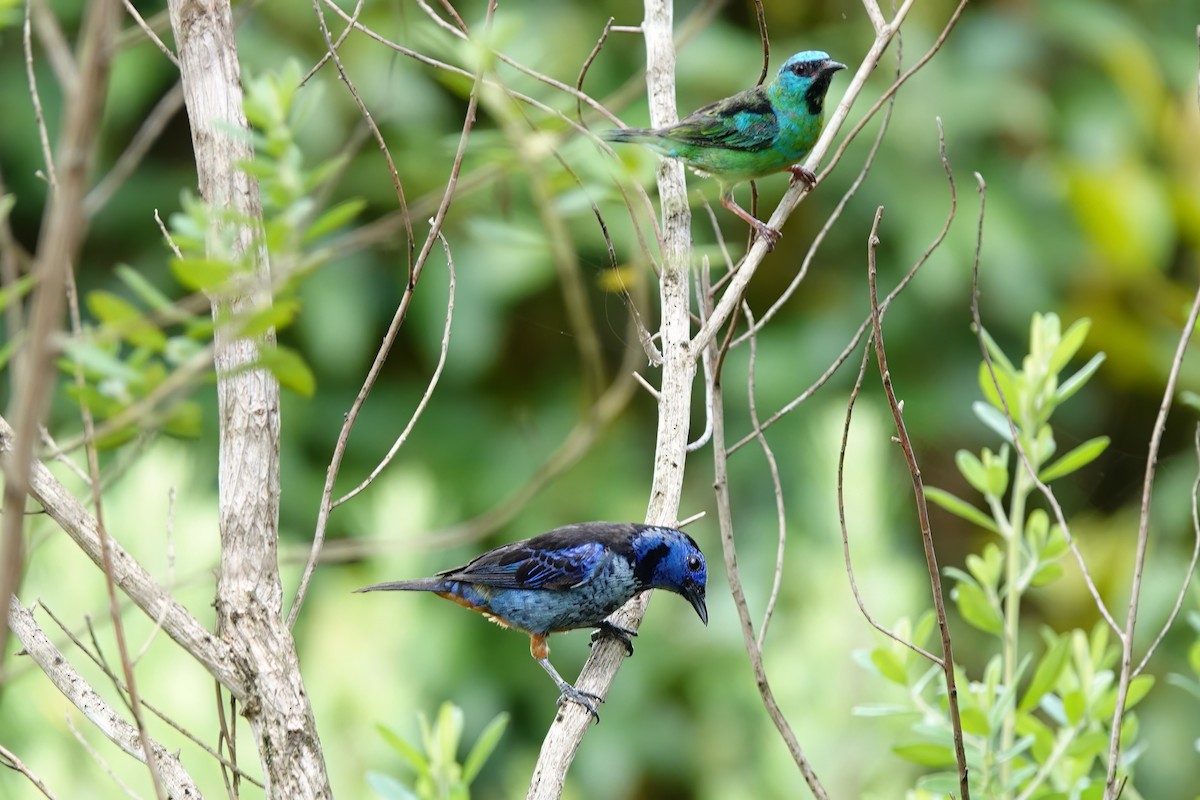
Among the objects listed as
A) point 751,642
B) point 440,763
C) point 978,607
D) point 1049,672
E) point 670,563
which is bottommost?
Result: point 1049,672

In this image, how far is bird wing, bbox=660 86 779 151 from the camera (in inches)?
115

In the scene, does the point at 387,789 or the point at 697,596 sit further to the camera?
the point at 697,596

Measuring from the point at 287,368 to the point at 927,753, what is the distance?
1462 mm

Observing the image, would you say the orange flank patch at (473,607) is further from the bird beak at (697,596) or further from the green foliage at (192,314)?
the green foliage at (192,314)

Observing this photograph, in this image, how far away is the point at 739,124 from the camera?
9.68ft

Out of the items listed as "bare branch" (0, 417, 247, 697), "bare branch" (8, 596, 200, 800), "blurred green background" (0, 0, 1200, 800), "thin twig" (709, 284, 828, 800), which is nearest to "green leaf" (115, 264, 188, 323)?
"bare branch" (0, 417, 247, 697)

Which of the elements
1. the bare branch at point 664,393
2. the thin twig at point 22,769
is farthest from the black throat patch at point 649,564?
the thin twig at point 22,769

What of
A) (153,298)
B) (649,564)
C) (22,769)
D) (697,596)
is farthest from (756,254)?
(22,769)

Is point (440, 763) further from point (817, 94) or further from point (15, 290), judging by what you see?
point (817, 94)

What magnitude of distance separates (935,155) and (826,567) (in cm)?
265

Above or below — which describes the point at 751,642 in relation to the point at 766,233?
below

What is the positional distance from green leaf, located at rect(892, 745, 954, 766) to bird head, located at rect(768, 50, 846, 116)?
5.29ft

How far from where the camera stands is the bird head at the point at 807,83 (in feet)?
10.1

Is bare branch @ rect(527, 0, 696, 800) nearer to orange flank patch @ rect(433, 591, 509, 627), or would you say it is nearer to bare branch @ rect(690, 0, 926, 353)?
bare branch @ rect(690, 0, 926, 353)
